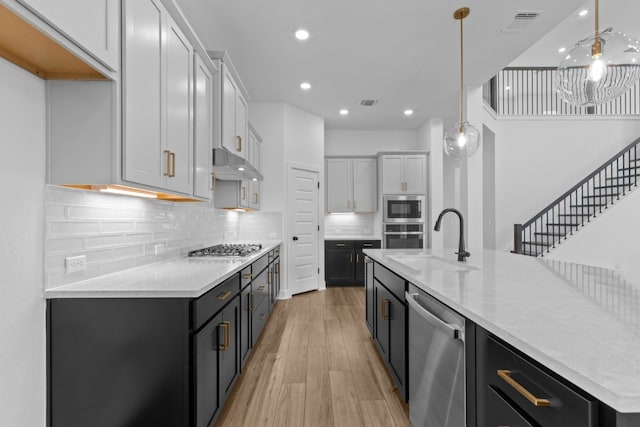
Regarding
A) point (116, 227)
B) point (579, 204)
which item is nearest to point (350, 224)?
point (579, 204)

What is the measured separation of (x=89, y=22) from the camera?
4.04 feet

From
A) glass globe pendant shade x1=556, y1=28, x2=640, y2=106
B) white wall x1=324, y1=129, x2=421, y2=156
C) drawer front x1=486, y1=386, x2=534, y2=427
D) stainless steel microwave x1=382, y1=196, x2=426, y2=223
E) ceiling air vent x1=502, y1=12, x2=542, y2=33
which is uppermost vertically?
A: ceiling air vent x1=502, y1=12, x2=542, y2=33

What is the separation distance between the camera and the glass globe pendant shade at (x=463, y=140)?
3.16 metres

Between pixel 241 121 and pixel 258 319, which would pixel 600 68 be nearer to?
pixel 241 121

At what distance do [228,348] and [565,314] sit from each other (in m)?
1.73

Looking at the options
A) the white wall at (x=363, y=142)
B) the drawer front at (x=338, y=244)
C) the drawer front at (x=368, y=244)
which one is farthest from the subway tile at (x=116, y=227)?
the white wall at (x=363, y=142)

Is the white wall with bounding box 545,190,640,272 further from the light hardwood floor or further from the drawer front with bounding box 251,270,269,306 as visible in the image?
the drawer front with bounding box 251,270,269,306

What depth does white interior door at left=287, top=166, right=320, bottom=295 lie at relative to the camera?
17.0 ft

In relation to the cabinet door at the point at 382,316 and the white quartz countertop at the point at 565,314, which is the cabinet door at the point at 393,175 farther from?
the white quartz countertop at the point at 565,314

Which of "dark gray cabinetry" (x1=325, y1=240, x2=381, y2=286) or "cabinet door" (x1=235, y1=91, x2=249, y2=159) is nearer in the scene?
"cabinet door" (x1=235, y1=91, x2=249, y2=159)

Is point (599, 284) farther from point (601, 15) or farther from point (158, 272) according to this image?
point (601, 15)

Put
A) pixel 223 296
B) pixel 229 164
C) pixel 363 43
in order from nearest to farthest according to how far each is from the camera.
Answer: pixel 223 296 < pixel 229 164 < pixel 363 43

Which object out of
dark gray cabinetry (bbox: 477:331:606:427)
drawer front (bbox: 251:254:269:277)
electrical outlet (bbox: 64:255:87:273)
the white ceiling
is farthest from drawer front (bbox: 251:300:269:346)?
→ the white ceiling

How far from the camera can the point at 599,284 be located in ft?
4.66
